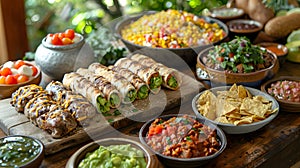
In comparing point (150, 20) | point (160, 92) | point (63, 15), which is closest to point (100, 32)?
point (150, 20)

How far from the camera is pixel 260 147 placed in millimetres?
2131

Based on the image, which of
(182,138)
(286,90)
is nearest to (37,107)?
(182,138)

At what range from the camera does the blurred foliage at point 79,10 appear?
409 centimetres

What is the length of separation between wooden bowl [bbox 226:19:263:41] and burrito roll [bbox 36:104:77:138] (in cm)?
152

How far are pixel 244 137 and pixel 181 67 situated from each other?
0.80 meters

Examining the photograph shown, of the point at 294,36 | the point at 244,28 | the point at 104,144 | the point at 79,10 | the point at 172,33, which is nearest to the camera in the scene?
the point at 104,144

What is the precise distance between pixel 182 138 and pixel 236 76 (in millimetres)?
696

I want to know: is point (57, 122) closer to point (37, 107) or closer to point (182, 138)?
point (37, 107)

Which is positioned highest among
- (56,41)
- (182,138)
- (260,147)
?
(56,41)

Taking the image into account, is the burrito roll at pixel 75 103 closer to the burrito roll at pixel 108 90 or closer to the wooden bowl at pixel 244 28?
the burrito roll at pixel 108 90

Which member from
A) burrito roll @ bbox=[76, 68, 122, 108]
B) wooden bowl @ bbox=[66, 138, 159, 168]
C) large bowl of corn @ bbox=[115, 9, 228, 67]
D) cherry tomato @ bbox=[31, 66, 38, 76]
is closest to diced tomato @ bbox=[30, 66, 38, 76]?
cherry tomato @ bbox=[31, 66, 38, 76]

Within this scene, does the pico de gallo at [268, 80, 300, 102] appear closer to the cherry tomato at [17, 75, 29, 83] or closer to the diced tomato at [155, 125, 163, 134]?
the diced tomato at [155, 125, 163, 134]

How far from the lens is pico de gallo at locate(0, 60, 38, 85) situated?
2455mm

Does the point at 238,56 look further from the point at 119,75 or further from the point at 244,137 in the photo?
the point at 119,75
